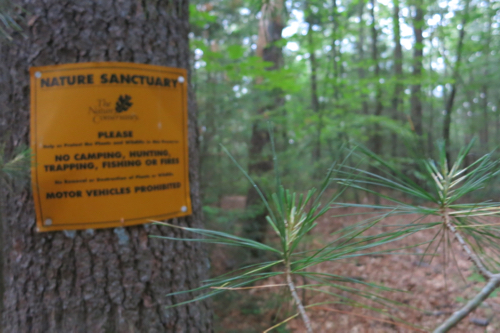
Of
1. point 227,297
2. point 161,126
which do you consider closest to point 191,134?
point 161,126

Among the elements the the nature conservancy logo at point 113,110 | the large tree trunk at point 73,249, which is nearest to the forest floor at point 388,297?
the large tree trunk at point 73,249

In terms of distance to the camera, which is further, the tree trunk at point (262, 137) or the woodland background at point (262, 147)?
the tree trunk at point (262, 137)

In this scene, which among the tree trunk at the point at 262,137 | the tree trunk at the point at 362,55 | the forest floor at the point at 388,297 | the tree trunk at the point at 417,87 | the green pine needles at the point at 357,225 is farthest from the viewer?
the tree trunk at the point at 417,87

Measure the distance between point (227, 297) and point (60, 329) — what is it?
2.34m

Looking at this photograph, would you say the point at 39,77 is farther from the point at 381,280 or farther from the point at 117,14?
the point at 381,280

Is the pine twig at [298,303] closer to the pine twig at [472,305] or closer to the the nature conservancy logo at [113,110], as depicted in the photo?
the pine twig at [472,305]

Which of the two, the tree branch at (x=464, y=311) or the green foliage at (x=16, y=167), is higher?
the green foliage at (x=16, y=167)

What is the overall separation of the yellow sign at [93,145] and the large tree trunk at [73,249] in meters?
0.06

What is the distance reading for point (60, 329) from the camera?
52.6 inches

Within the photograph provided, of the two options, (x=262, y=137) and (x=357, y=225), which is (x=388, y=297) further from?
(x=357, y=225)

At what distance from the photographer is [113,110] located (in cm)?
140

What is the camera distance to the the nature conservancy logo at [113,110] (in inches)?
54.3

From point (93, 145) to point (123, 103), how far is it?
0.22 metres

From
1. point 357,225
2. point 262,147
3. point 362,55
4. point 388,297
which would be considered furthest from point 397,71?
point 357,225
